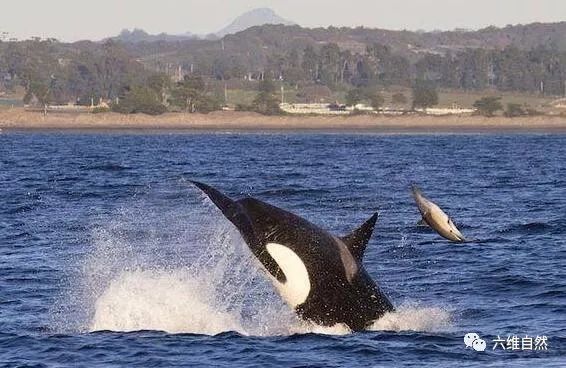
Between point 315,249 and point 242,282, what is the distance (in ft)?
17.1

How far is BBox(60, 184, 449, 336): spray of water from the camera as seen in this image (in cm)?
1783

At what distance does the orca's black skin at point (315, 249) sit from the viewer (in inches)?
607

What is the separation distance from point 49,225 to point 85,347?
1550 cm

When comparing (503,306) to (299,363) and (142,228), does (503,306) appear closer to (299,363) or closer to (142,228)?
(299,363)

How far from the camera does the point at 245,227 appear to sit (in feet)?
50.6

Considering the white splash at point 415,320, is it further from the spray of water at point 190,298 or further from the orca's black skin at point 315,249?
the orca's black skin at point 315,249

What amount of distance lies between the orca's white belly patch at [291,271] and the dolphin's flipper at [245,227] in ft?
0.23

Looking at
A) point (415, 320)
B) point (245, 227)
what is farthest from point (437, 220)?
point (245, 227)

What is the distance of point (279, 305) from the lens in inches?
753
